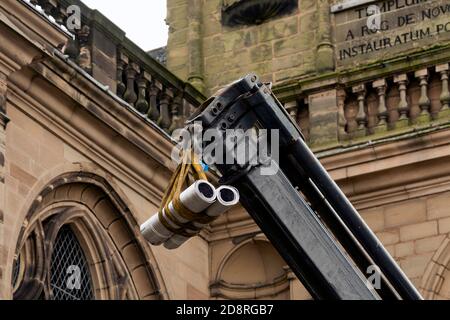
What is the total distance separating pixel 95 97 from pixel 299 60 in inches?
149

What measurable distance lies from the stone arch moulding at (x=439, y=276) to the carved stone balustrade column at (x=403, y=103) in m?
1.42

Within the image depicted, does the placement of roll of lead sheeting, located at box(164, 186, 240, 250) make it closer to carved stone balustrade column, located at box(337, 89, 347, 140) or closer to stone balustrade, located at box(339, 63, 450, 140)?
stone balustrade, located at box(339, 63, 450, 140)

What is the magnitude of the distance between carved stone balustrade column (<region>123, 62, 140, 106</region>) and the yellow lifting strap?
8439 millimetres

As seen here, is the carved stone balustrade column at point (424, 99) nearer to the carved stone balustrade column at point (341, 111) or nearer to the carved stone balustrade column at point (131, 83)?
the carved stone balustrade column at point (341, 111)

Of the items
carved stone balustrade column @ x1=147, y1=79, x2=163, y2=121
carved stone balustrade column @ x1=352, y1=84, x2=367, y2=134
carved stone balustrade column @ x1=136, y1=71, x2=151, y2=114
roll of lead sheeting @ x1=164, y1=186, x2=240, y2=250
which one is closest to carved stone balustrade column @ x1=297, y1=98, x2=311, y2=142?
carved stone balustrade column @ x1=352, y1=84, x2=367, y2=134

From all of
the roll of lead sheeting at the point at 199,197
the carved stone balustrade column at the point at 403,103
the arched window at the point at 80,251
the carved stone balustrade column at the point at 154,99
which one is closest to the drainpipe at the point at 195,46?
the carved stone balustrade column at the point at 154,99

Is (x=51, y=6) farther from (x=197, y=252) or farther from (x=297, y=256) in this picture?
(x=297, y=256)

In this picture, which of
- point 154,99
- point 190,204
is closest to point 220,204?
point 190,204

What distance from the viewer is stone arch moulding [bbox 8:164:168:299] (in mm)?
15703

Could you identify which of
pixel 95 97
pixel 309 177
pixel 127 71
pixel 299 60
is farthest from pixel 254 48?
pixel 309 177

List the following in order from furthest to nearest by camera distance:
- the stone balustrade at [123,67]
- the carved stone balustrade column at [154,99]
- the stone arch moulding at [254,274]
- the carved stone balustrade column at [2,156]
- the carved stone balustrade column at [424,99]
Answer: the stone arch moulding at [254,274] → the carved stone balustrade column at [424,99] → the carved stone balustrade column at [154,99] → the stone balustrade at [123,67] → the carved stone balustrade column at [2,156]

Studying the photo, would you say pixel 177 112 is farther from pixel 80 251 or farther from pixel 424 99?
pixel 424 99

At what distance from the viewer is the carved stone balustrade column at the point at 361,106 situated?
59.2 feet

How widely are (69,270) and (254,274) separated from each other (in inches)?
103
